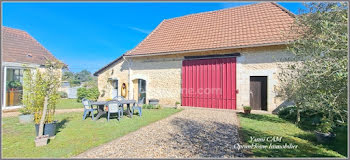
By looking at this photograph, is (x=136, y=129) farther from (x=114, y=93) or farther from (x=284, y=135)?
(x=114, y=93)

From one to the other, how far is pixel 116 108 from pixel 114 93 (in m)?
6.48

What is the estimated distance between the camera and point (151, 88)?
1038 cm

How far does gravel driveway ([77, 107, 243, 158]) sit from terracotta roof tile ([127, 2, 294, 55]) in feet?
16.8

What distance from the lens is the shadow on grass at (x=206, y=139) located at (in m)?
3.17

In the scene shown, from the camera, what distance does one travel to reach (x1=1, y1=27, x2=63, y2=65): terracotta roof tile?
27.7ft

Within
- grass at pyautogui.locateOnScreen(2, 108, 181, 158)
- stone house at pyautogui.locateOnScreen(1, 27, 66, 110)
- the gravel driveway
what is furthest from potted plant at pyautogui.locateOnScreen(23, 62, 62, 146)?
stone house at pyautogui.locateOnScreen(1, 27, 66, 110)

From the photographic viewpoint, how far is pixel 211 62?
8594 millimetres

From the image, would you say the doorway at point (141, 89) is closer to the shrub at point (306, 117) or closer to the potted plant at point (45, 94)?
the potted plant at point (45, 94)

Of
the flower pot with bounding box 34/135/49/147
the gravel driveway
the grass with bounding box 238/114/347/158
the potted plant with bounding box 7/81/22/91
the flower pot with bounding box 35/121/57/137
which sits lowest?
the gravel driveway

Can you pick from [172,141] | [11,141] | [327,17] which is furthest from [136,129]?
[327,17]

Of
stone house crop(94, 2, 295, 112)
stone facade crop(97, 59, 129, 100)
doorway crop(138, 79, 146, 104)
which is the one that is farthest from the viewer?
stone facade crop(97, 59, 129, 100)

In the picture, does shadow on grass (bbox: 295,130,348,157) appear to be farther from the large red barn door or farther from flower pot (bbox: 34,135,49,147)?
flower pot (bbox: 34,135,49,147)

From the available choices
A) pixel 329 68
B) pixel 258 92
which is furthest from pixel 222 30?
pixel 329 68

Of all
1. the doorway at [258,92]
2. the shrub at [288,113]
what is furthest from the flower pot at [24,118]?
the shrub at [288,113]
